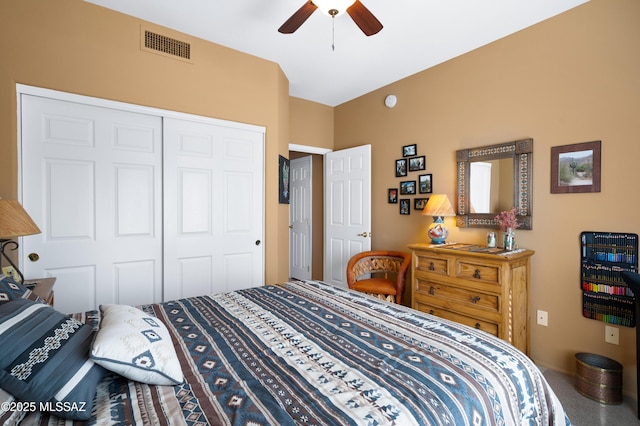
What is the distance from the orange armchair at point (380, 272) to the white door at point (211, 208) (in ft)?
3.39

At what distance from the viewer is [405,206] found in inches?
142

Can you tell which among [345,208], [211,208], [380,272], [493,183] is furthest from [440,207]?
[211,208]

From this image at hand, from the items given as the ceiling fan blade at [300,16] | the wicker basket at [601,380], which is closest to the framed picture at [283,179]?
the ceiling fan blade at [300,16]

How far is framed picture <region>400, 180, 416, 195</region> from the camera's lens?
3.51 m

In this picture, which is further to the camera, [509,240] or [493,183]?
[493,183]

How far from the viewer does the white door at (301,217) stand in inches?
202

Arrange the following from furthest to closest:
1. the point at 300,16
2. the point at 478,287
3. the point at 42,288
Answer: the point at 478,287 → the point at 300,16 → the point at 42,288

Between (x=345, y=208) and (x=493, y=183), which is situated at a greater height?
(x=493, y=183)

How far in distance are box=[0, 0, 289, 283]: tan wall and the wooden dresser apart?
5.27ft

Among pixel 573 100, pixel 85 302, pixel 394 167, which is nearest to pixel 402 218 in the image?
pixel 394 167

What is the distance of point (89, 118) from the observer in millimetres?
2396

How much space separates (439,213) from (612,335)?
1.46m

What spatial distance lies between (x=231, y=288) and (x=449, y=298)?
207cm

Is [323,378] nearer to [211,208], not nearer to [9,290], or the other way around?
[9,290]
